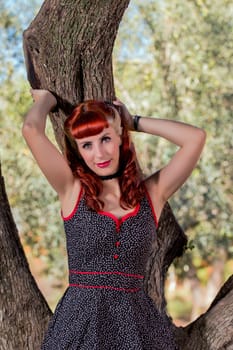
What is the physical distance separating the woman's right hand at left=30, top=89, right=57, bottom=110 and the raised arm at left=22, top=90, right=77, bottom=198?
0.18 meters

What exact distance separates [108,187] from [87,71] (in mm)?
634

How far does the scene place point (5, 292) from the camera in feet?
10.7

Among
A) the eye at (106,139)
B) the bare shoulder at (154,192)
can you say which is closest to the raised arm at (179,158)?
the bare shoulder at (154,192)

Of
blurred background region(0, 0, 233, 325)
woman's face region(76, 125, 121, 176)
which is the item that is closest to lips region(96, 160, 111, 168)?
woman's face region(76, 125, 121, 176)

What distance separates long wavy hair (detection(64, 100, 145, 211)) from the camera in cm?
273

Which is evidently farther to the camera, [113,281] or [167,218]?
[167,218]

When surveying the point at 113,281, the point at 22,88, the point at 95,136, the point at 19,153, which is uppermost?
the point at 95,136

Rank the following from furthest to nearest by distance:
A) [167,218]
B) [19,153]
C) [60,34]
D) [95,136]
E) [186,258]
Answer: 1. [186,258]
2. [19,153]
3. [167,218]
4. [60,34]
5. [95,136]

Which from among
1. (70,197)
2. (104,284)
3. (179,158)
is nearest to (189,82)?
Answer: (179,158)

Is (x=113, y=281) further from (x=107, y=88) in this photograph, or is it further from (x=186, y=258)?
(x=186, y=258)

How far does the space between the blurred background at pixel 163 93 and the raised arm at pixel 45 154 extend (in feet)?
17.1

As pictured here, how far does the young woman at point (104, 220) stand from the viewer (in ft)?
8.93

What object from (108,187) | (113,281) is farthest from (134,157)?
(113,281)

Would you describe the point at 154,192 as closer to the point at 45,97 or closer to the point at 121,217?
the point at 121,217
